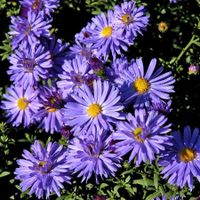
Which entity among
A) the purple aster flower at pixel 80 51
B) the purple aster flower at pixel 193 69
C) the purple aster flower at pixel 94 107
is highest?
the purple aster flower at pixel 80 51

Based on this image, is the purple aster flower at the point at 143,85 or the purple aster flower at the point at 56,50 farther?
the purple aster flower at the point at 56,50

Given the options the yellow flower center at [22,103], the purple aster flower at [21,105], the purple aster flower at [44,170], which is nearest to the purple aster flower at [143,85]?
the purple aster flower at [44,170]

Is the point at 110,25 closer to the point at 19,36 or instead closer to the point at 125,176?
the point at 19,36

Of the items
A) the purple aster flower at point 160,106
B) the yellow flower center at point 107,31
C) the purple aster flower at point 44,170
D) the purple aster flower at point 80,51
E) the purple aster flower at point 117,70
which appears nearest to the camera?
the purple aster flower at point 160,106

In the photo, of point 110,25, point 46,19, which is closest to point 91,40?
point 110,25

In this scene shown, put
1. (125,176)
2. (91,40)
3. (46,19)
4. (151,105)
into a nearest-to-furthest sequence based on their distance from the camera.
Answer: (151,105) → (125,176) → (91,40) → (46,19)

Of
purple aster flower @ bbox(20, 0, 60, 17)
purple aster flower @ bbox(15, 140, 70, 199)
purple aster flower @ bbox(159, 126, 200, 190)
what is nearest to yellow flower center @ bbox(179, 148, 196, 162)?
purple aster flower @ bbox(159, 126, 200, 190)

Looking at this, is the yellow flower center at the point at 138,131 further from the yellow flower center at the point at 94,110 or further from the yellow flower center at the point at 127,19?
the yellow flower center at the point at 127,19
